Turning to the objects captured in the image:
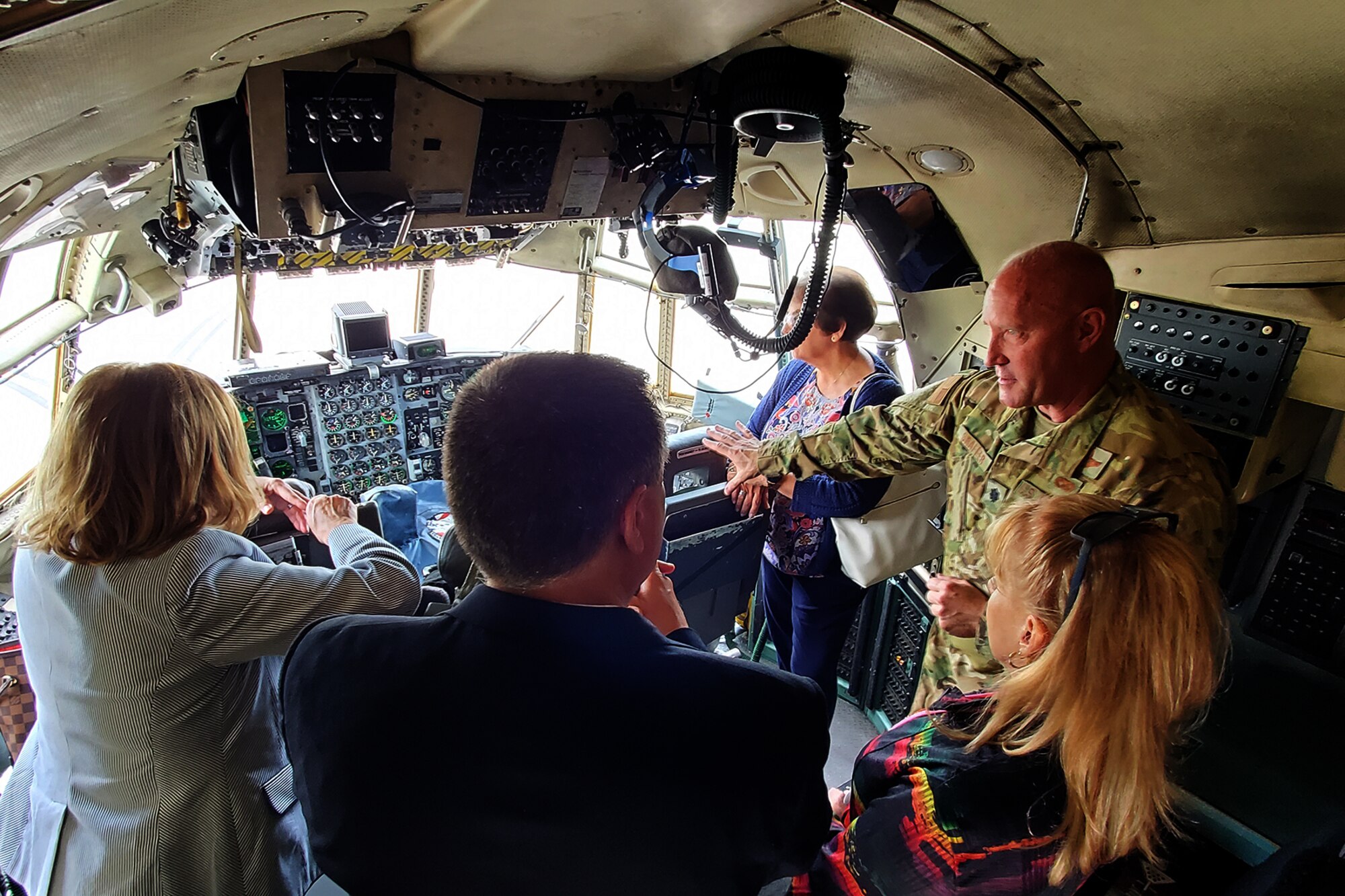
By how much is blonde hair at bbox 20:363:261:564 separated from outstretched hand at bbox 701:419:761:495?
4.26 feet

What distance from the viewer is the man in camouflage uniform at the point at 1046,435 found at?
158 cm

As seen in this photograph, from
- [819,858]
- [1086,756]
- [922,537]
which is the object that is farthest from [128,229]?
[1086,756]

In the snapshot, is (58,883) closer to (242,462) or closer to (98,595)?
(98,595)

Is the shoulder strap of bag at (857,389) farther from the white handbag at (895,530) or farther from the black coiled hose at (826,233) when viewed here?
the black coiled hose at (826,233)

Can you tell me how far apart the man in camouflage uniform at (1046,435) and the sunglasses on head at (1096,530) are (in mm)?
418

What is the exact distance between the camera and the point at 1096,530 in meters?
1.04

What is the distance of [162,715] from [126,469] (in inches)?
17.6

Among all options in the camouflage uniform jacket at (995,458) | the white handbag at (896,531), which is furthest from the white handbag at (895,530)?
the camouflage uniform jacket at (995,458)

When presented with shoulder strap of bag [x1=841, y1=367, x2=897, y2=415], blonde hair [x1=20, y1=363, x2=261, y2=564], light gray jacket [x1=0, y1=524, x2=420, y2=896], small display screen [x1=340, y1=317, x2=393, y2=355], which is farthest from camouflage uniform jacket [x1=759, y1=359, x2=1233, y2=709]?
small display screen [x1=340, y1=317, x2=393, y2=355]

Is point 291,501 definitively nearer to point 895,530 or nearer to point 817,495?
point 817,495

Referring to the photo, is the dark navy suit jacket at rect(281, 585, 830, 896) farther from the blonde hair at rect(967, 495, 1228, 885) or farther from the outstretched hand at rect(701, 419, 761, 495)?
the outstretched hand at rect(701, 419, 761, 495)

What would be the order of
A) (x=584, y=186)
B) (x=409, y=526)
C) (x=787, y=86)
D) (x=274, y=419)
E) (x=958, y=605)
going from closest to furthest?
(x=958, y=605), (x=787, y=86), (x=584, y=186), (x=409, y=526), (x=274, y=419)

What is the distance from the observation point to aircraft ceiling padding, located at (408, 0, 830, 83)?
1506 mm

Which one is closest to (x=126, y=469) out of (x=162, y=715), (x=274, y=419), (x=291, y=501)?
(x=162, y=715)
